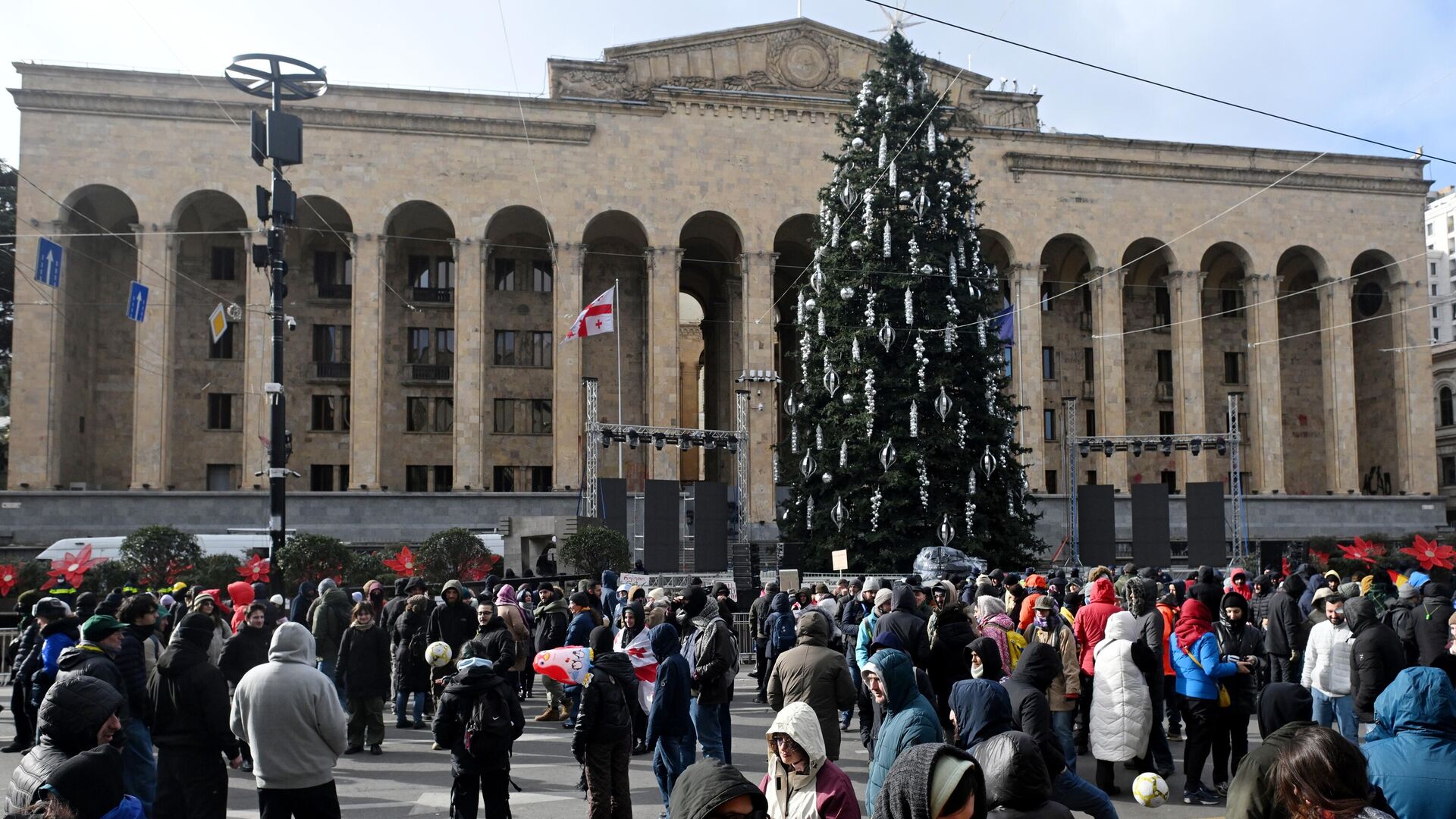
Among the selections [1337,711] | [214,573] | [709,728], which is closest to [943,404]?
[214,573]

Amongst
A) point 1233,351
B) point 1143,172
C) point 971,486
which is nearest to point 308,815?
point 971,486

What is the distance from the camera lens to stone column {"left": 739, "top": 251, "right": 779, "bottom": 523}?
137 ft

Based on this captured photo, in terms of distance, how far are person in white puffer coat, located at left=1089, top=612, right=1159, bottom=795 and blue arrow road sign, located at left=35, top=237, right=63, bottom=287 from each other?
26.5 m

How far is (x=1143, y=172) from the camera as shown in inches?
1795

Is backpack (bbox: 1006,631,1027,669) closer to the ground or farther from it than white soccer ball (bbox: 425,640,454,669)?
closer to the ground

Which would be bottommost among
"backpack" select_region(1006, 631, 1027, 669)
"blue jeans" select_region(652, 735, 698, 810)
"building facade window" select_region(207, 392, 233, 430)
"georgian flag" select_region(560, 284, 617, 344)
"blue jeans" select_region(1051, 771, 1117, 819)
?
"blue jeans" select_region(652, 735, 698, 810)

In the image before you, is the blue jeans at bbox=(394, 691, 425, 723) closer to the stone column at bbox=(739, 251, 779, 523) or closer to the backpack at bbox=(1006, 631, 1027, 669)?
the backpack at bbox=(1006, 631, 1027, 669)

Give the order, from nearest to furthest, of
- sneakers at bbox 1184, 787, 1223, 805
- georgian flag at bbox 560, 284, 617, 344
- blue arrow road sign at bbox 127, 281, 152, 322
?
sneakers at bbox 1184, 787, 1223, 805, georgian flag at bbox 560, 284, 617, 344, blue arrow road sign at bbox 127, 281, 152, 322

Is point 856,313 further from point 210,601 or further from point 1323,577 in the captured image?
point 210,601

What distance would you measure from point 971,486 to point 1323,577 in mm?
10369

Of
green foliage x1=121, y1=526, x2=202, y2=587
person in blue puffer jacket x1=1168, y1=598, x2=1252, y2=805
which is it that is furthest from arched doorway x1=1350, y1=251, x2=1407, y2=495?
person in blue puffer jacket x1=1168, y1=598, x2=1252, y2=805

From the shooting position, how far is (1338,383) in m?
Result: 46.4

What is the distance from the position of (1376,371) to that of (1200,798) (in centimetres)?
4623

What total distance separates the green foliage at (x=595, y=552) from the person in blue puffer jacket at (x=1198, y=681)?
54.2ft
